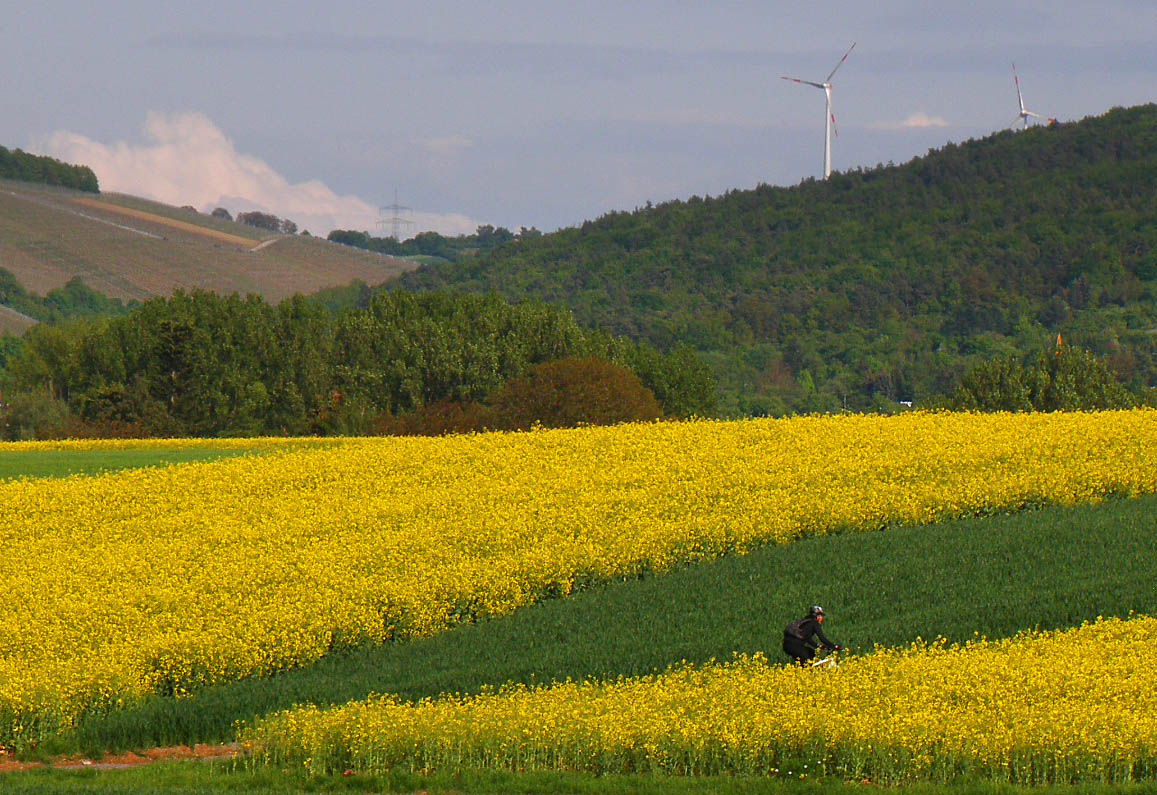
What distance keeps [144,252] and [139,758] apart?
150417 mm

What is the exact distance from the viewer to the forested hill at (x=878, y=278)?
138000 millimetres

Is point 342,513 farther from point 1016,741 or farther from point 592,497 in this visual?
point 1016,741

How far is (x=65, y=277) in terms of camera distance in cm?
15150

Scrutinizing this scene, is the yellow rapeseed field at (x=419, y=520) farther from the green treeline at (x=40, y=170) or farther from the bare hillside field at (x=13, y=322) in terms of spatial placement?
the green treeline at (x=40, y=170)

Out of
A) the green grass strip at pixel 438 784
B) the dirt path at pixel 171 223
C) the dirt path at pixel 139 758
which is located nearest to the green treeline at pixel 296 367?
the dirt path at pixel 139 758

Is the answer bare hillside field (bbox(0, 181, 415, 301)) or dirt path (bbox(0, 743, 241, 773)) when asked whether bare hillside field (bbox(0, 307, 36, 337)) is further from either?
dirt path (bbox(0, 743, 241, 773))

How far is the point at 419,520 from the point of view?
1070 inches

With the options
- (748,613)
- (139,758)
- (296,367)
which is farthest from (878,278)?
(139,758)

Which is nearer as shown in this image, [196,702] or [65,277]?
[196,702]

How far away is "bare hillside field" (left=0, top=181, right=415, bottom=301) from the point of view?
503 feet

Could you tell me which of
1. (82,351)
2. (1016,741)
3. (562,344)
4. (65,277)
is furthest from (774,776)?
(65,277)

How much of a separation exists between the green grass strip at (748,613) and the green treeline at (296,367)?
1806 inches

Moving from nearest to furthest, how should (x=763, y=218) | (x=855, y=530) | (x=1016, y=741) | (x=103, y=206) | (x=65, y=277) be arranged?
(x=1016, y=741), (x=855, y=530), (x=65, y=277), (x=103, y=206), (x=763, y=218)

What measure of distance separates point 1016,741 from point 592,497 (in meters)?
14.0
